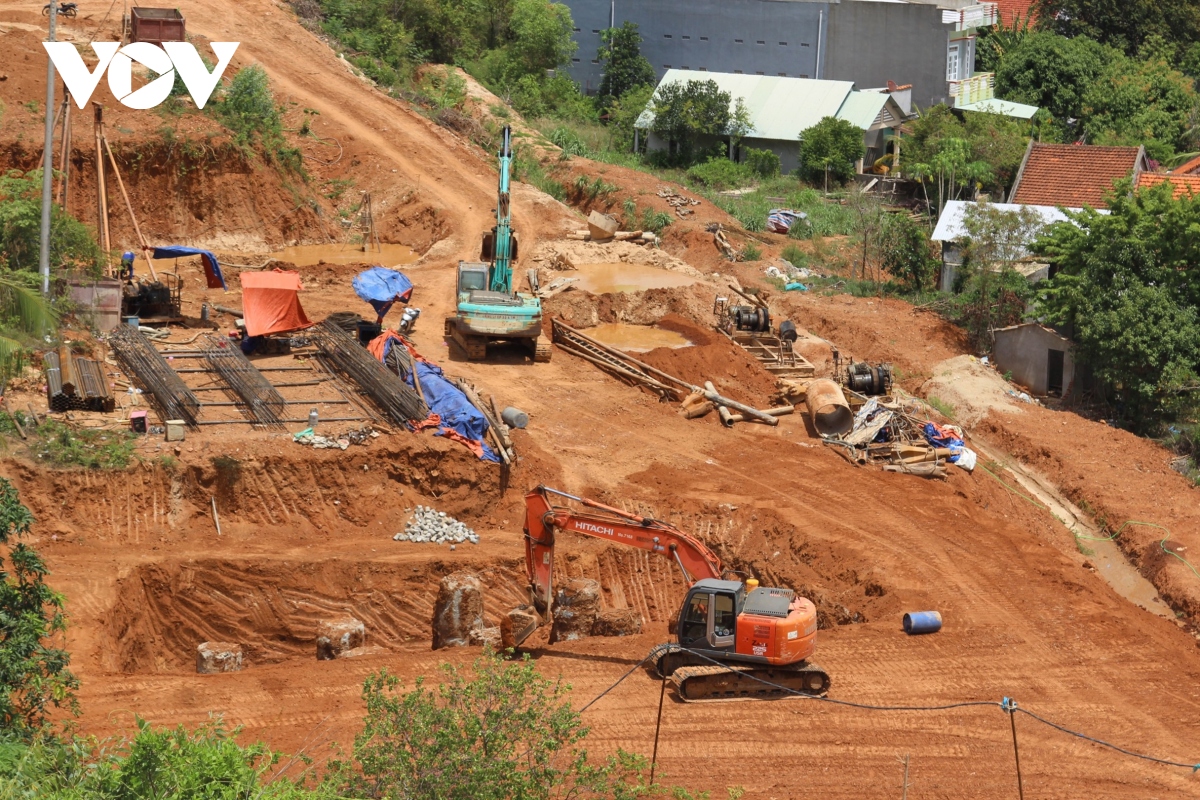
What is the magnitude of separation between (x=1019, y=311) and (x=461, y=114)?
20.7 m

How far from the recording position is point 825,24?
59.4 metres

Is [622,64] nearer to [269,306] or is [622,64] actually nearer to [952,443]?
[269,306]

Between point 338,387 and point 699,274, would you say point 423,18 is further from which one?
point 338,387

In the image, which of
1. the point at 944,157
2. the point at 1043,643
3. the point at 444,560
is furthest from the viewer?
the point at 944,157

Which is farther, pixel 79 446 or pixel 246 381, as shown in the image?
pixel 246 381

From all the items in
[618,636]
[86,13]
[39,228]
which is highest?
[86,13]

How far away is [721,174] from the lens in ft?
172

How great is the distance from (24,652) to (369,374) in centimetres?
1175

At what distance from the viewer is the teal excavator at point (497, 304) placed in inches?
1150

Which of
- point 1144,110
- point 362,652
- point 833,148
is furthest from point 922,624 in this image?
point 1144,110

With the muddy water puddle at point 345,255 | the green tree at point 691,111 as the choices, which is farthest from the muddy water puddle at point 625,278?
the green tree at point 691,111

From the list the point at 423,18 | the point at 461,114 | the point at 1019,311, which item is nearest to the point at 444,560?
the point at 1019,311

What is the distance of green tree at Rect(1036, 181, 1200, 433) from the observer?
97.7ft

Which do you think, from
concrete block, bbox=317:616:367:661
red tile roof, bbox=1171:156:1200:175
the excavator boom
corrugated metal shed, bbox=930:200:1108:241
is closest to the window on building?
red tile roof, bbox=1171:156:1200:175
